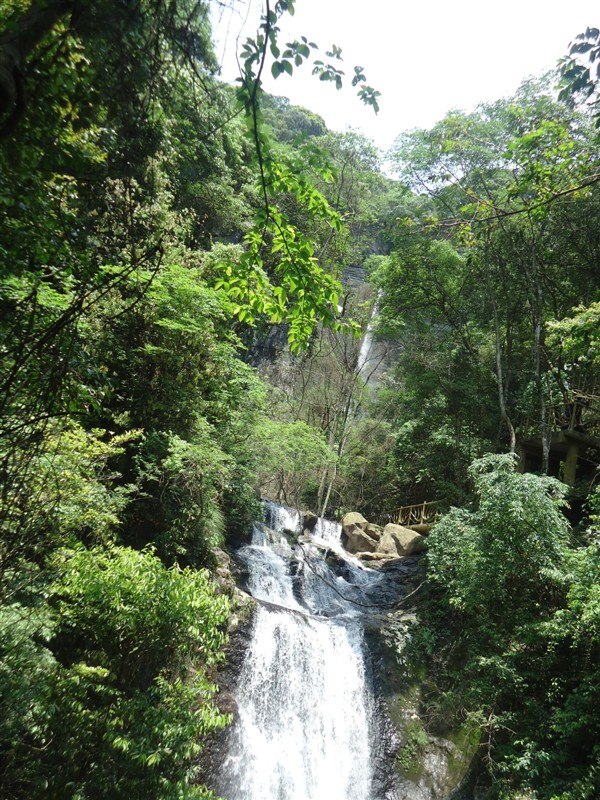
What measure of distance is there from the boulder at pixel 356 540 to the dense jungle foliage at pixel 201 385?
279cm

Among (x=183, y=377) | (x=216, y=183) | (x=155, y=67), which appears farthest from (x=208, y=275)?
(x=155, y=67)

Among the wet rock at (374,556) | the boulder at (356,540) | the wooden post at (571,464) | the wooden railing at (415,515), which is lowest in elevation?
the wet rock at (374,556)

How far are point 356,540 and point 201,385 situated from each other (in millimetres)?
9805

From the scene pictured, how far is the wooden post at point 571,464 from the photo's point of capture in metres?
11.1

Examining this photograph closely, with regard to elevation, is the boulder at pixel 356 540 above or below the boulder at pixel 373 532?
below

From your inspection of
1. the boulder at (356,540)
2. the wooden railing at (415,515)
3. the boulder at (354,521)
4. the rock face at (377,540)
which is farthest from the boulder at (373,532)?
the wooden railing at (415,515)

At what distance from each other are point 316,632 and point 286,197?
1437cm

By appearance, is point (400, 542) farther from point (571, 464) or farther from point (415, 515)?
point (571, 464)

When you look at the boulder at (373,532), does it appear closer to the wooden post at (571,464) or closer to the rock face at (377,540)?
the rock face at (377,540)

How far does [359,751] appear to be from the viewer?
7102 millimetres

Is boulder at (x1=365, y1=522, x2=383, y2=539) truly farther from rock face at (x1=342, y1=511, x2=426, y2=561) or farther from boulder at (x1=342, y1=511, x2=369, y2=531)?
boulder at (x1=342, y1=511, x2=369, y2=531)

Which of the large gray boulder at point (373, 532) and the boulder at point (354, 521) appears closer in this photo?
the boulder at point (354, 521)

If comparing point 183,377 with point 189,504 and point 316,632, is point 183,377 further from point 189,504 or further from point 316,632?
point 316,632

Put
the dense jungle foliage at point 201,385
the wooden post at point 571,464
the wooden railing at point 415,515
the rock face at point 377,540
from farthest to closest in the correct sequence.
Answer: the wooden railing at point 415,515, the rock face at point 377,540, the wooden post at point 571,464, the dense jungle foliage at point 201,385
